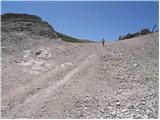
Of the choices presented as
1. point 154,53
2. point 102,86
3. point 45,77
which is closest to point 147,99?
point 102,86

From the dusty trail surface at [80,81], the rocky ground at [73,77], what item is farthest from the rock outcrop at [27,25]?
the dusty trail surface at [80,81]

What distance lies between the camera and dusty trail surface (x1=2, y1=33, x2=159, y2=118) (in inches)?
509

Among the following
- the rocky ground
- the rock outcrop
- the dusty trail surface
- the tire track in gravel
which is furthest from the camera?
the rock outcrop

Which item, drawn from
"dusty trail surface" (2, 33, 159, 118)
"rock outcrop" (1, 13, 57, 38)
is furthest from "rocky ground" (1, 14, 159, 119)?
"rock outcrop" (1, 13, 57, 38)

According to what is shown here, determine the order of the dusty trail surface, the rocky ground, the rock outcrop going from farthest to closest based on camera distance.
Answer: the rock outcrop < the rocky ground < the dusty trail surface

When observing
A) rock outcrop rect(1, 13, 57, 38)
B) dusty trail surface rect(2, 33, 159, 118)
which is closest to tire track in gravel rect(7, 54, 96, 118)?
dusty trail surface rect(2, 33, 159, 118)

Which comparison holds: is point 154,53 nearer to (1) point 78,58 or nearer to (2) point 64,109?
(1) point 78,58

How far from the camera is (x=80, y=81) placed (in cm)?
1725

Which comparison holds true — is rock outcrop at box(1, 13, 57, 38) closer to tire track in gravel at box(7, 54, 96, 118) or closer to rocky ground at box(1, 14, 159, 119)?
rocky ground at box(1, 14, 159, 119)

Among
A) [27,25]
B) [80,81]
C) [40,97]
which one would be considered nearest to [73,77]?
[80,81]

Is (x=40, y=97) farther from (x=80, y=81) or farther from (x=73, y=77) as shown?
(x=73, y=77)

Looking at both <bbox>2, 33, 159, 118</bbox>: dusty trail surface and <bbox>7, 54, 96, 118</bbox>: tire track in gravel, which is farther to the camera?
<bbox>7, 54, 96, 118</bbox>: tire track in gravel

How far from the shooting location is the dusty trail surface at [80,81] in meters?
12.9

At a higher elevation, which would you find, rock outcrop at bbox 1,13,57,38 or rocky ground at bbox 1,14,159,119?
rock outcrop at bbox 1,13,57,38
